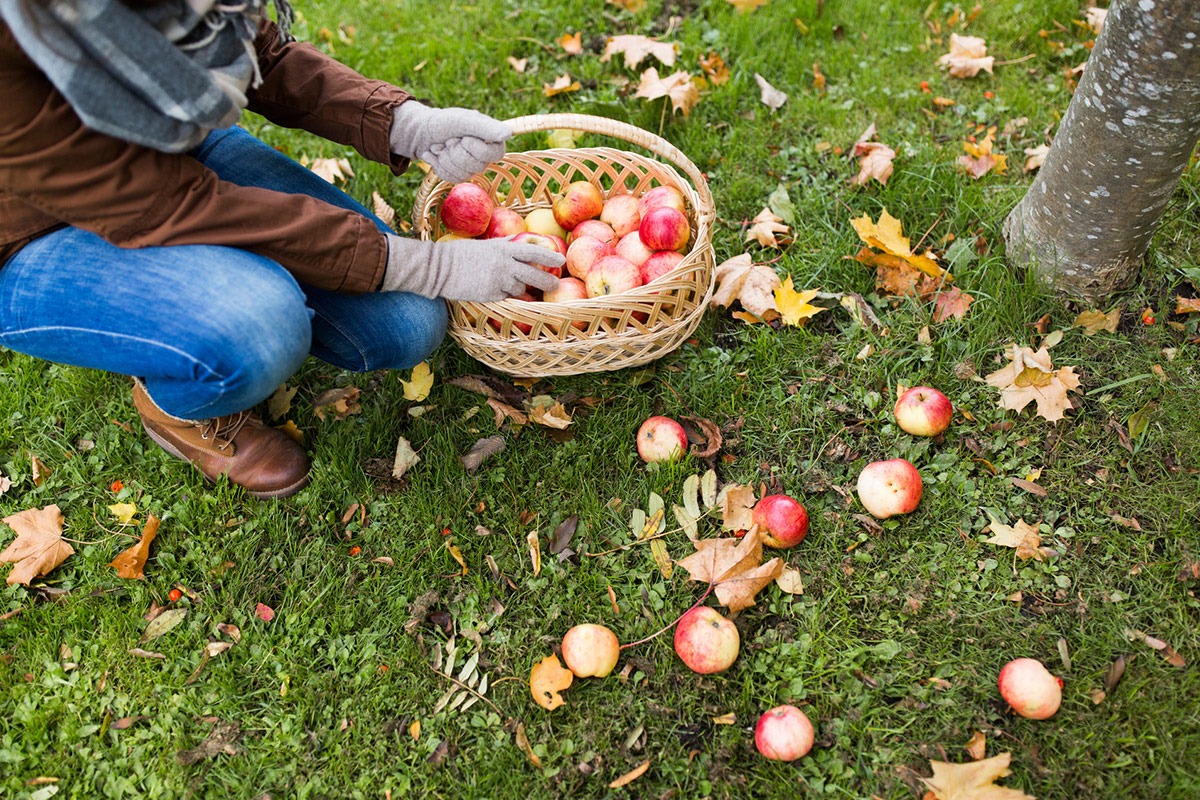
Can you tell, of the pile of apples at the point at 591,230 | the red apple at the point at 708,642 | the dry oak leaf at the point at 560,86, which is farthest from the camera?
the dry oak leaf at the point at 560,86

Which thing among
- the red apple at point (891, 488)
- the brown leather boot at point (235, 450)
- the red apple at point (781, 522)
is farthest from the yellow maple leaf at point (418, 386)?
the red apple at point (891, 488)

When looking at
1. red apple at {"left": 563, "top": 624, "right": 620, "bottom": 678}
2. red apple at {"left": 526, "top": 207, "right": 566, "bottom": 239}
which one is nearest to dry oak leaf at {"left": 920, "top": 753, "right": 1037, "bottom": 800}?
red apple at {"left": 563, "top": 624, "right": 620, "bottom": 678}

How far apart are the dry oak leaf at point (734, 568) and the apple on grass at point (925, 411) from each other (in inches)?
22.3

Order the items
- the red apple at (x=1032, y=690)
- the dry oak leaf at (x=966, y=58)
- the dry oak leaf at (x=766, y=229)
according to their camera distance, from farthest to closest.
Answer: the dry oak leaf at (x=966, y=58) → the dry oak leaf at (x=766, y=229) → the red apple at (x=1032, y=690)

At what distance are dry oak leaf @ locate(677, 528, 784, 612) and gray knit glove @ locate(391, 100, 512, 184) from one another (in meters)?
1.23

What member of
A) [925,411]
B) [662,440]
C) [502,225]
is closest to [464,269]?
[502,225]

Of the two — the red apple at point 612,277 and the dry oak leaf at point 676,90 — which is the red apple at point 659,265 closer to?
the red apple at point 612,277

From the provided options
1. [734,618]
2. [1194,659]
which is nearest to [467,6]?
[734,618]

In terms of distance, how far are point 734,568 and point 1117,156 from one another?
1.49 metres

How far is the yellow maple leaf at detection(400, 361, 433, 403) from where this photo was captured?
257 cm

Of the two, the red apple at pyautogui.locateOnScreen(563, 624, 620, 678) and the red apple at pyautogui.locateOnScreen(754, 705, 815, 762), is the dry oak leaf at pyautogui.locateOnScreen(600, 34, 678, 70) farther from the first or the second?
the red apple at pyautogui.locateOnScreen(754, 705, 815, 762)

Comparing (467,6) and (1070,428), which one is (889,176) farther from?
(467,6)

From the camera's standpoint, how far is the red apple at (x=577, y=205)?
8.48ft

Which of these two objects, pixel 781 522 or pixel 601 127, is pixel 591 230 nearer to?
pixel 601 127
